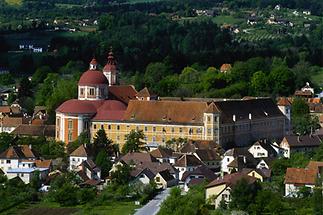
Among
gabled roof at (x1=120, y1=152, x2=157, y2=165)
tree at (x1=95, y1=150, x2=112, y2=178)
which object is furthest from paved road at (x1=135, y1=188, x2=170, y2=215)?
tree at (x1=95, y1=150, x2=112, y2=178)

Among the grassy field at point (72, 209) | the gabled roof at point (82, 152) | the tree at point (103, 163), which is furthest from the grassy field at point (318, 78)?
the grassy field at point (72, 209)

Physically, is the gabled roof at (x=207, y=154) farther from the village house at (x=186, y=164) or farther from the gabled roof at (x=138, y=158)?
the gabled roof at (x=138, y=158)

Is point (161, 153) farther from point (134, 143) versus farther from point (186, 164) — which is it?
point (134, 143)

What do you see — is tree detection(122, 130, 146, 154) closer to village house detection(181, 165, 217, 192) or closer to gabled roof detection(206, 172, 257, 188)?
village house detection(181, 165, 217, 192)

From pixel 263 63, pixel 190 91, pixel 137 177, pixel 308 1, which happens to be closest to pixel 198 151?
pixel 137 177

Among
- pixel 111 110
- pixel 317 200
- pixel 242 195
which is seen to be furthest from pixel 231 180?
pixel 111 110

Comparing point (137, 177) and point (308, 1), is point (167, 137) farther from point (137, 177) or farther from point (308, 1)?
point (308, 1)
